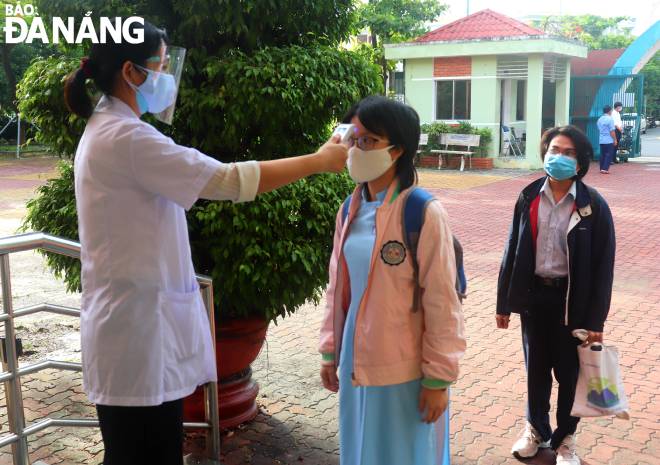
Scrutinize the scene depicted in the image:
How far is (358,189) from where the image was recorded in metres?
2.81

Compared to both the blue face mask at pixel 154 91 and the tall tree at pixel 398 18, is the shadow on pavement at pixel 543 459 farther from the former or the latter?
the tall tree at pixel 398 18

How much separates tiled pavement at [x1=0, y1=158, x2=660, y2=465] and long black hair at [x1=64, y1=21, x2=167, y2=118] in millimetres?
2339

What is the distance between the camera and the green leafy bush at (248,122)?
3881 mm

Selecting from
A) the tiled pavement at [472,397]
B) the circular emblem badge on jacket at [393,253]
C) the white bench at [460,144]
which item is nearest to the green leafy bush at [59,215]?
the tiled pavement at [472,397]

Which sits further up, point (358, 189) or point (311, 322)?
point (358, 189)

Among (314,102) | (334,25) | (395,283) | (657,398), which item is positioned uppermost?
(334,25)

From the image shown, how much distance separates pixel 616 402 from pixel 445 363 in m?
1.60

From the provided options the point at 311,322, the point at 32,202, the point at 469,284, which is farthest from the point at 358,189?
the point at 469,284

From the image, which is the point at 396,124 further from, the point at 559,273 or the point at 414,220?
the point at 559,273

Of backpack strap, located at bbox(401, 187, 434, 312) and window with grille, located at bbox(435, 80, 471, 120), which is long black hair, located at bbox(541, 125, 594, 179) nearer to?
backpack strap, located at bbox(401, 187, 434, 312)

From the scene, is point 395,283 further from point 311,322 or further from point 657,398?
point 311,322

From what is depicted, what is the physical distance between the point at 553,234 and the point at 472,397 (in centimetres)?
169

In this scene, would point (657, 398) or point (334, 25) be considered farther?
point (657, 398)

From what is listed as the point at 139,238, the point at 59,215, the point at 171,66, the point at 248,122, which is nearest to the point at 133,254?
the point at 139,238
